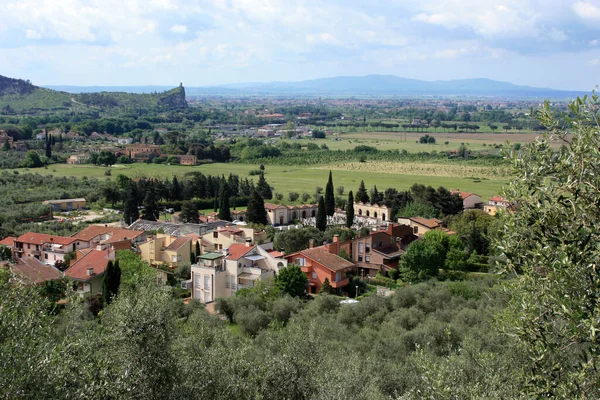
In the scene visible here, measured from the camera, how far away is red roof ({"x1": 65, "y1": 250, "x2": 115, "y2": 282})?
26.5m

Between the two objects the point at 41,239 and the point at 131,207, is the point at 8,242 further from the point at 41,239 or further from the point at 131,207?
the point at 131,207

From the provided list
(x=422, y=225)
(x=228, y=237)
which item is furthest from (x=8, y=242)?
Answer: (x=422, y=225)

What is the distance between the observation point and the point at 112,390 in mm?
8711

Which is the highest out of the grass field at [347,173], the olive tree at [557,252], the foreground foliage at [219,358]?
the olive tree at [557,252]

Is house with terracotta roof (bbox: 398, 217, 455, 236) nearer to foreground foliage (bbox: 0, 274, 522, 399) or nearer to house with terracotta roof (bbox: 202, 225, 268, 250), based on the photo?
house with terracotta roof (bbox: 202, 225, 268, 250)

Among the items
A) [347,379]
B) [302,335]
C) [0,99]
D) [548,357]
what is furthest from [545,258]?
[0,99]

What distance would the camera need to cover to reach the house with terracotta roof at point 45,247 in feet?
104

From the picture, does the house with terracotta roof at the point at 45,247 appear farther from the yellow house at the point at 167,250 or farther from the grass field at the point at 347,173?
the grass field at the point at 347,173

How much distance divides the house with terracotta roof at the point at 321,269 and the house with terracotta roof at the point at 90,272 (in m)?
7.95

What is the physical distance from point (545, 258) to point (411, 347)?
10999 mm

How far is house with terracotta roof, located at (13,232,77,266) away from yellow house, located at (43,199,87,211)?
15.2 m

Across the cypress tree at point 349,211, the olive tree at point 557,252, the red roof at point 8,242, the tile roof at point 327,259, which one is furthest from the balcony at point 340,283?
the olive tree at point 557,252

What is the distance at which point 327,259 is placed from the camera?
28109 mm

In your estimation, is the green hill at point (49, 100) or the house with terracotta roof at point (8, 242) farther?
the green hill at point (49, 100)
